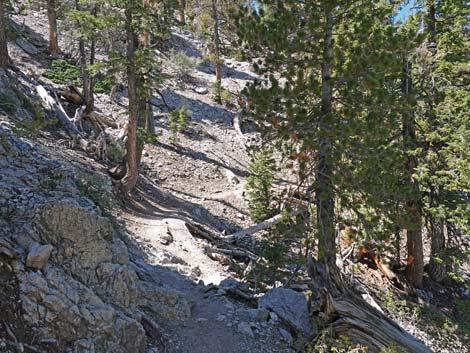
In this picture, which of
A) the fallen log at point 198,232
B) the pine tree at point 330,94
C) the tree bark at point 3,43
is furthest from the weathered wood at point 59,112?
the pine tree at point 330,94

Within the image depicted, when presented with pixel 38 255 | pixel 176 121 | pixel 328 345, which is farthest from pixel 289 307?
pixel 176 121

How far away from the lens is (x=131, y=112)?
11.5m

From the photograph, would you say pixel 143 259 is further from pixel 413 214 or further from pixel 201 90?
pixel 201 90

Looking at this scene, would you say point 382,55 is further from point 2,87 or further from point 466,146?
point 2,87

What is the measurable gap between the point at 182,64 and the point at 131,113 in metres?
14.9

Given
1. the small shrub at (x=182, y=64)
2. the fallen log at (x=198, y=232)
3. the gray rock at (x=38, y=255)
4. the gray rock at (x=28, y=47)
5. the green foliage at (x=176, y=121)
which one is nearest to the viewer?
the gray rock at (x=38, y=255)

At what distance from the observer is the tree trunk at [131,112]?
10.9 metres

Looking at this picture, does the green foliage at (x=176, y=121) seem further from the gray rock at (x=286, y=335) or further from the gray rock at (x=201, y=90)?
the gray rock at (x=286, y=335)

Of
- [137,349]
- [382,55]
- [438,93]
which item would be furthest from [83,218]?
[438,93]

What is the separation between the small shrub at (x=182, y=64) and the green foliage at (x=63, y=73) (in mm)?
7505

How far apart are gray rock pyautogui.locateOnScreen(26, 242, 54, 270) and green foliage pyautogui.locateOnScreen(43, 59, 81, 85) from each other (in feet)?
47.3

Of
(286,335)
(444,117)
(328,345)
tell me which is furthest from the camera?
(444,117)

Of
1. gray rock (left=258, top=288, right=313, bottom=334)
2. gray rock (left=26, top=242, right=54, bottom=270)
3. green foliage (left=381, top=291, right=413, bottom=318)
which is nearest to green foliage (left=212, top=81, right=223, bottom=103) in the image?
green foliage (left=381, top=291, right=413, bottom=318)

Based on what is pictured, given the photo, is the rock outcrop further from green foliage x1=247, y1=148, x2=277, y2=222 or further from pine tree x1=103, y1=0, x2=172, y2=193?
green foliage x1=247, y1=148, x2=277, y2=222
